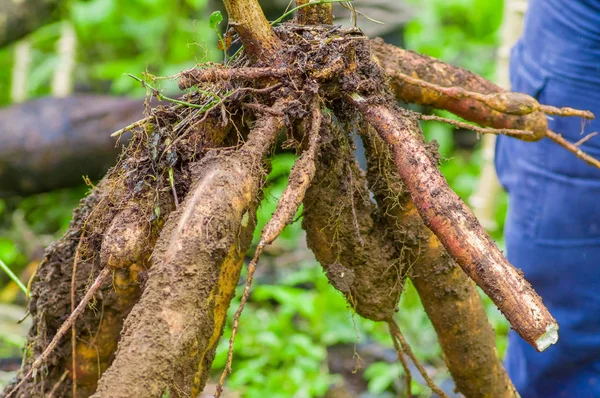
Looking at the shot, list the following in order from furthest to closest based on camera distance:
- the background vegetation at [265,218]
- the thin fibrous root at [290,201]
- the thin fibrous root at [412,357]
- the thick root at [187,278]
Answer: the background vegetation at [265,218]
the thin fibrous root at [412,357]
the thin fibrous root at [290,201]
the thick root at [187,278]

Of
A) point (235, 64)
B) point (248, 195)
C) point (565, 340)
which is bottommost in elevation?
point (565, 340)

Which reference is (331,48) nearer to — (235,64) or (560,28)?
(235,64)

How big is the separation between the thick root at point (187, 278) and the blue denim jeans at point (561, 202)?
0.79 m

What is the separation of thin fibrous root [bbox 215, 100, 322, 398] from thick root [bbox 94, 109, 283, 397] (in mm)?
50

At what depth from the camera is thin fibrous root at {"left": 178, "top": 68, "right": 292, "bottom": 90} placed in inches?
41.2

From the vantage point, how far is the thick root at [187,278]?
0.86m

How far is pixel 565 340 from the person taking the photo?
5.19 feet

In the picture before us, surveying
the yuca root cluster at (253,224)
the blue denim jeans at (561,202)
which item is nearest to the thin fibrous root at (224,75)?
the yuca root cluster at (253,224)

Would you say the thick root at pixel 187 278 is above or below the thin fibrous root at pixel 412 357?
above

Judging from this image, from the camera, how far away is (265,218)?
116 inches

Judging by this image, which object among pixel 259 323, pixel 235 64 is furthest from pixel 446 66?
pixel 259 323

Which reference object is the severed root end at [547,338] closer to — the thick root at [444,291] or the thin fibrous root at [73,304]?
the thick root at [444,291]

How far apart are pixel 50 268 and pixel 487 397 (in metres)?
0.91

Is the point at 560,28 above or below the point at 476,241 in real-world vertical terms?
above
